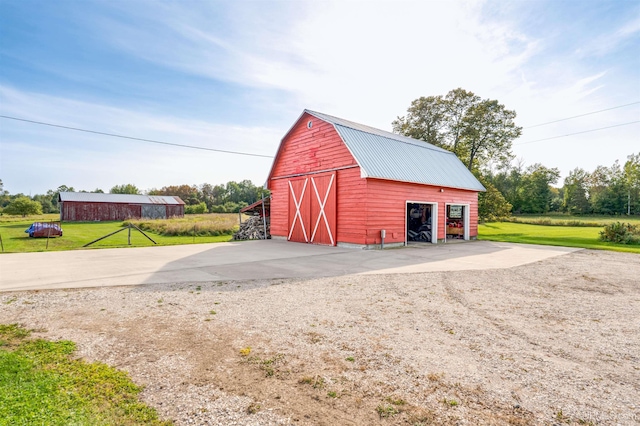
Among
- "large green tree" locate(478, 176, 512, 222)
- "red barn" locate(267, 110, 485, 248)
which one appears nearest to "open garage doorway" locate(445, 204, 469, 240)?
"red barn" locate(267, 110, 485, 248)

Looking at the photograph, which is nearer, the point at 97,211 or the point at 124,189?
the point at 97,211

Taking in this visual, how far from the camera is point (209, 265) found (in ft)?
30.4

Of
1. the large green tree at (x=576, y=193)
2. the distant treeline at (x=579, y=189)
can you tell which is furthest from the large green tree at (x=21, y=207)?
the large green tree at (x=576, y=193)

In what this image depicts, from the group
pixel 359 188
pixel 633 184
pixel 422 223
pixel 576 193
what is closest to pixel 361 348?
pixel 359 188

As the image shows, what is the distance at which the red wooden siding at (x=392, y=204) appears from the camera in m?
13.3

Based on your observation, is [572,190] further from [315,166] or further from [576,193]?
[315,166]

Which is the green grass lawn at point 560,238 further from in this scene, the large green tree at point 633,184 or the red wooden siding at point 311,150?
the large green tree at point 633,184

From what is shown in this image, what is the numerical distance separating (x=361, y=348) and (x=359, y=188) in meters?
10.1

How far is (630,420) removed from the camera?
2.28m

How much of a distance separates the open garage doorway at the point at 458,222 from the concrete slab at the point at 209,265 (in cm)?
646

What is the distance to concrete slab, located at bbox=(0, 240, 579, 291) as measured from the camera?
7.19 metres

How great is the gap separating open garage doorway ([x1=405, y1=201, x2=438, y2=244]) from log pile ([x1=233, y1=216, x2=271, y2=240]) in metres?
8.21

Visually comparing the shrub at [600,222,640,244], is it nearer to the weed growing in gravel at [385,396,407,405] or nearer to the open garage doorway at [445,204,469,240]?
the open garage doorway at [445,204,469,240]

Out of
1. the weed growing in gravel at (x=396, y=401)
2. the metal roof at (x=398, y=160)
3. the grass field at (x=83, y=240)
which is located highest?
the metal roof at (x=398, y=160)
